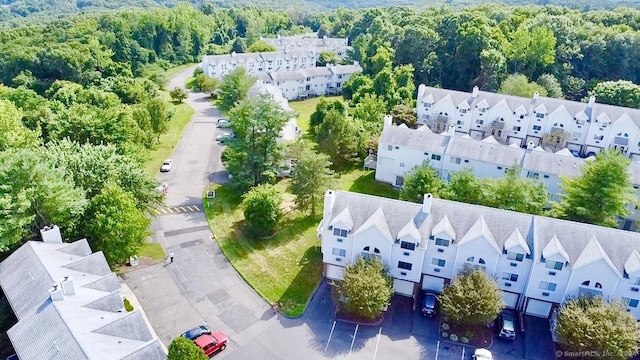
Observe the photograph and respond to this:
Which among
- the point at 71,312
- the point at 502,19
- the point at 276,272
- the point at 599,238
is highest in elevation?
the point at 502,19

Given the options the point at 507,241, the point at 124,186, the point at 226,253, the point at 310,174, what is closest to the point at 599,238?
the point at 507,241

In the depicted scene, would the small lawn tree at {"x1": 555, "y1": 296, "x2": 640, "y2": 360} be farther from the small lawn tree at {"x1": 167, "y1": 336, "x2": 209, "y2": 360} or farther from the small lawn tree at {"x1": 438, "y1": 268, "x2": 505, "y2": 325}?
the small lawn tree at {"x1": 167, "y1": 336, "x2": 209, "y2": 360}

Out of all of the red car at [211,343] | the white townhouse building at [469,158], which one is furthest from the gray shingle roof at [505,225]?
the white townhouse building at [469,158]

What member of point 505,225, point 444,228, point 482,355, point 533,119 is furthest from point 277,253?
point 533,119

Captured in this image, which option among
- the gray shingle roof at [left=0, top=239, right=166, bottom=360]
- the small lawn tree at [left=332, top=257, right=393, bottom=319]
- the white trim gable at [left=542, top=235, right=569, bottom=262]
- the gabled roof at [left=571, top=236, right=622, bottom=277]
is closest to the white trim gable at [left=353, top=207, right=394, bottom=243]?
the small lawn tree at [left=332, top=257, right=393, bottom=319]

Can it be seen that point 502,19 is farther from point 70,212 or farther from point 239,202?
point 70,212

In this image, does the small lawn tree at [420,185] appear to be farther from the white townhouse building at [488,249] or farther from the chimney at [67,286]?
the chimney at [67,286]
